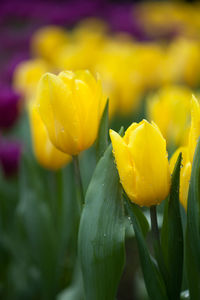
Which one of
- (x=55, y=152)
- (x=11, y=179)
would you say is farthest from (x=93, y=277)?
(x=11, y=179)

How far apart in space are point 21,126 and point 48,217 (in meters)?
0.77

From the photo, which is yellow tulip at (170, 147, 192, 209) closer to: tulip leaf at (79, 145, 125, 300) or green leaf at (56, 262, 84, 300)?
tulip leaf at (79, 145, 125, 300)

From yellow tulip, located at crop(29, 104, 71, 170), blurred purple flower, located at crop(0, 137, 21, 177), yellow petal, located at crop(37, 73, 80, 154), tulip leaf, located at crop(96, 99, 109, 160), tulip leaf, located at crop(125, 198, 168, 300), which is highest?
yellow petal, located at crop(37, 73, 80, 154)

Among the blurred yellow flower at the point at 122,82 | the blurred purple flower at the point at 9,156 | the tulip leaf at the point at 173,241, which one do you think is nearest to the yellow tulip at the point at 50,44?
the blurred yellow flower at the point at 122,82

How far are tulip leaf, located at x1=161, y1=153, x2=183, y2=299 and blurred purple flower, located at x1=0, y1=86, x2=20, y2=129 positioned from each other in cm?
87

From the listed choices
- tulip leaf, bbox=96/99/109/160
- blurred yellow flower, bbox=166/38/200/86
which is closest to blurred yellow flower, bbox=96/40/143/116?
blurred yellow flower, bbox=166/38/200/86

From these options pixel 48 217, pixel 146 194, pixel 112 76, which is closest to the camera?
pixel 146 194

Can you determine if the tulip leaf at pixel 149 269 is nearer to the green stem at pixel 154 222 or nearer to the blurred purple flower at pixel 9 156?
the green stem at pixel 154 222

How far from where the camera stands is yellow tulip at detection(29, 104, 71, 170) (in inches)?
31.9

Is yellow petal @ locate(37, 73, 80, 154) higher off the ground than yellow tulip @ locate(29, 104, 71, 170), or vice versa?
yellow petal @ locate(37, 73, 80, 154)

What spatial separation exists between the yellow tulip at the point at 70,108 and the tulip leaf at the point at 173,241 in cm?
15

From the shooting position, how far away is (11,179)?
4.58 feet

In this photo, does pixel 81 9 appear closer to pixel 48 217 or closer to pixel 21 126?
pixel 21 126

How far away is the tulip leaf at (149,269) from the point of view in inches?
24.8
